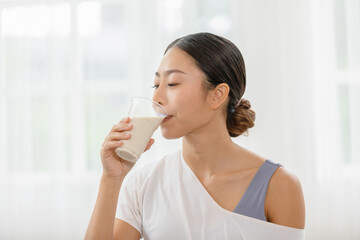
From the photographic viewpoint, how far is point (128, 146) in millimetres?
1094

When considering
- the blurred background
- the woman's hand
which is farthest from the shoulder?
the blurred background

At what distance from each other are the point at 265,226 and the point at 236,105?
0.48m

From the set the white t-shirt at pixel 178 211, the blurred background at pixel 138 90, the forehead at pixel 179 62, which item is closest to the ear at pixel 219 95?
the forehead at pixel 179 62

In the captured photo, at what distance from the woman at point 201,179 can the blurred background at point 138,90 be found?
1.10 metres

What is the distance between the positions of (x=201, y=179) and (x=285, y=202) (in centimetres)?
33

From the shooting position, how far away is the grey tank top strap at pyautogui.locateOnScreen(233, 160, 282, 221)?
1294 mm

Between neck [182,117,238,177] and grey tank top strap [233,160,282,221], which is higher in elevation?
neck [182,117,238,177]

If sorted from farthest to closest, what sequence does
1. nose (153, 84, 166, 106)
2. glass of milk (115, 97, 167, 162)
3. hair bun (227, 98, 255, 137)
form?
hair bun (227, 98, 255, 137) < nose (153, 84, 166, 106) < glass of milk (115, 97, 167, 162)

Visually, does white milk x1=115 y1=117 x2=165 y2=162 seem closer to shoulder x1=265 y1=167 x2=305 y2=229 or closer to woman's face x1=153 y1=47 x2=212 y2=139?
woman's face x1=153 y1=47 x2=212 y2=139

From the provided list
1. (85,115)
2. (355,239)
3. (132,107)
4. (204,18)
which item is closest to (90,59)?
(85,115)

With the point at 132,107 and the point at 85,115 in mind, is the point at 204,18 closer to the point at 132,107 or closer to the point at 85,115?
the point at 85,115

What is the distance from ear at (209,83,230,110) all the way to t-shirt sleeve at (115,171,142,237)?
0.44 metres

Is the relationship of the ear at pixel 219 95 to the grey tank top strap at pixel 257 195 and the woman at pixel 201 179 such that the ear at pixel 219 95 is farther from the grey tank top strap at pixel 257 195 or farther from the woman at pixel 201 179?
the grey tank top strap at pixel 257 195

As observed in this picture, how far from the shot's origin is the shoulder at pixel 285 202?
1.29 metres
